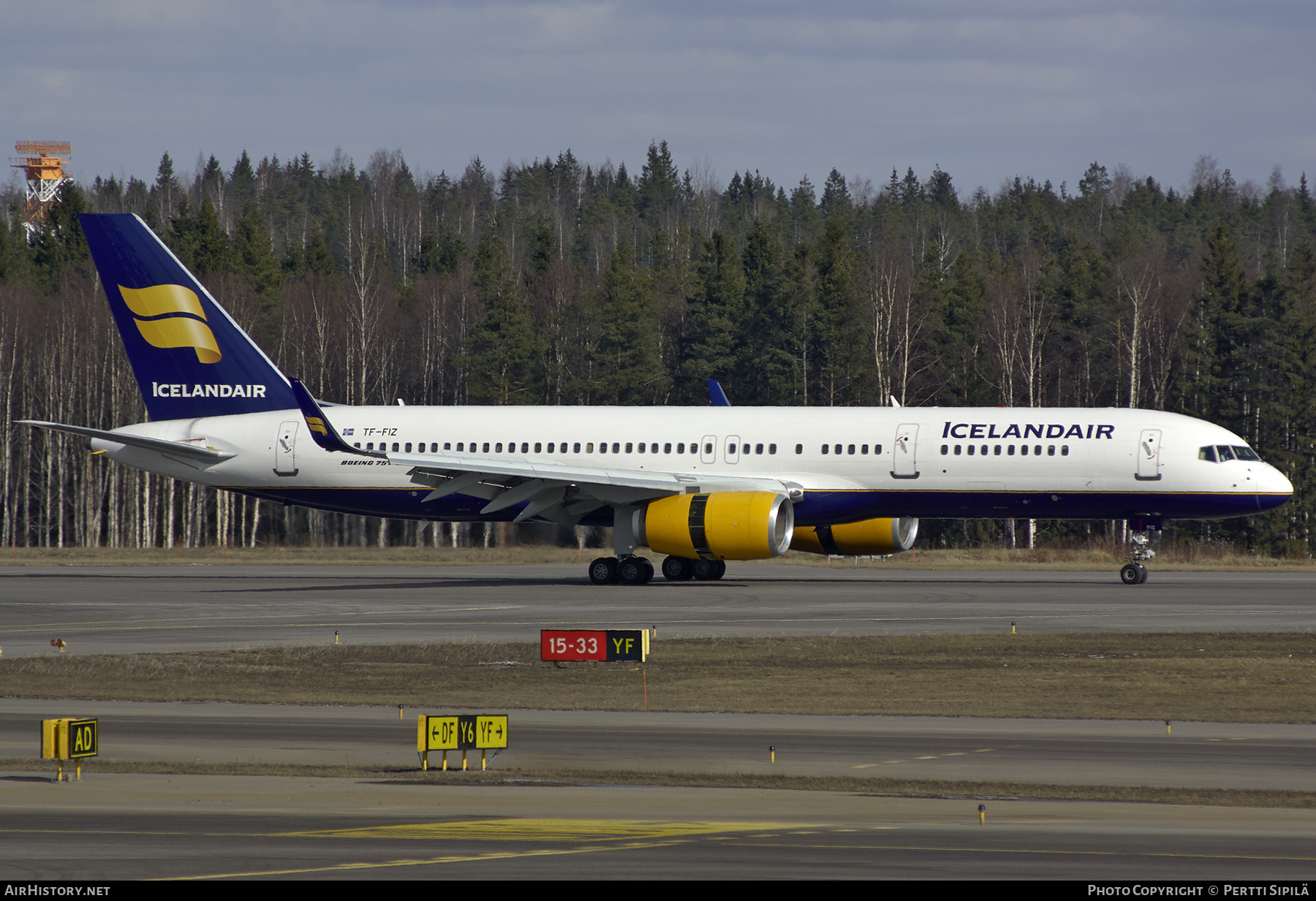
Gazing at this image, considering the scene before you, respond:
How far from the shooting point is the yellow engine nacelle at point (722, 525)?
118 ft

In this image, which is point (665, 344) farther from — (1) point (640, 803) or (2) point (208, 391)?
(1) point (640, 803)

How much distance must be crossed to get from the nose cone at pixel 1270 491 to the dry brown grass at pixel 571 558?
895cm

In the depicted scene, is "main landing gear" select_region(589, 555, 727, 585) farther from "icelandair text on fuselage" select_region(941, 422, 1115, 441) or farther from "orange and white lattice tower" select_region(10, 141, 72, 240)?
"orange and white lattice tower" select_region(10, 141, 72, 240)

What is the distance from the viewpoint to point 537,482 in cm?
3825

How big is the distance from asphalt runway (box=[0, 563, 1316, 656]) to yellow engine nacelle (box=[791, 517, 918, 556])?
961 millimetres

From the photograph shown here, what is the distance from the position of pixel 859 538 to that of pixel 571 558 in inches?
590

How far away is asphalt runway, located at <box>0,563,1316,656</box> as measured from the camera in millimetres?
27719

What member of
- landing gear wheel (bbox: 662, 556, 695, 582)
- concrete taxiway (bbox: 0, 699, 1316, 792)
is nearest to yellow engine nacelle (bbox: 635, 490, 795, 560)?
landing gear wheel (bbox: 662, 556, 695, 582)

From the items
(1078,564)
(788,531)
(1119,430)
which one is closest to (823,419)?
(788,531)

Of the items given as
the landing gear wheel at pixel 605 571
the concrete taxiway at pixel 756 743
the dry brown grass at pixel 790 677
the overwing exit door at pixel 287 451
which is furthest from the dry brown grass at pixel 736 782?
the overwing exit door at pixel 287 451

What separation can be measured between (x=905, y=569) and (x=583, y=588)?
13.1 m

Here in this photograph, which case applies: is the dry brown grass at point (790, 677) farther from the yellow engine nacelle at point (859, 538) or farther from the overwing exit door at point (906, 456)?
the yellow engine nacelle at point (859, 538)

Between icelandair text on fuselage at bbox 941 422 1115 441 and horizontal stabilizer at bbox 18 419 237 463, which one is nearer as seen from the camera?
icelandair text on fuselage at bbox 941 422 1115 441

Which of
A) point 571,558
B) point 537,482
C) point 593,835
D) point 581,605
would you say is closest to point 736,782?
point 593,835
